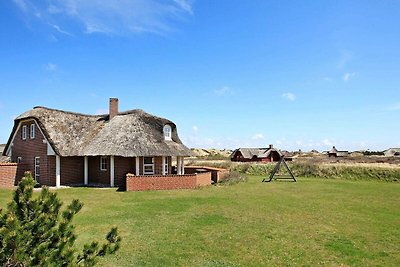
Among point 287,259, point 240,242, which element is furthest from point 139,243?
point 287,259

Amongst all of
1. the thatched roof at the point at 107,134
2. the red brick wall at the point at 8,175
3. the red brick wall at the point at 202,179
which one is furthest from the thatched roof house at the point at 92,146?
the red brick wall at the point at 202,179

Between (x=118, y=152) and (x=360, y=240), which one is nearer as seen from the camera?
(x=360, y=240)

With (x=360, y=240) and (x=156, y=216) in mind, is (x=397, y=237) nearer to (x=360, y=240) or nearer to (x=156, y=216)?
(x=360, y=240)

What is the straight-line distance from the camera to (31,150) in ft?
88.8

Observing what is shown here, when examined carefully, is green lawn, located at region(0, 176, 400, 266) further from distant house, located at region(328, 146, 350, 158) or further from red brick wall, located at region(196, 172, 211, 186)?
distant house, located at region(328, 146, 350, 158)

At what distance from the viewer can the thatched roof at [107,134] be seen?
2512cm

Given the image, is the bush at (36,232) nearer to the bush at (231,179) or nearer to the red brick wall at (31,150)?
the red brick wall at (31,150)

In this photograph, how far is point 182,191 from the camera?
75.1 ft

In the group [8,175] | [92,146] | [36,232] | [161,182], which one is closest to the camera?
[36,232]

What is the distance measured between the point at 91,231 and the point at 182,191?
37.5ft

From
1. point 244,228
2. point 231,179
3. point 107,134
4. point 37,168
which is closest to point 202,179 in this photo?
point 231,179

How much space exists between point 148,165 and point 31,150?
32.6 ft

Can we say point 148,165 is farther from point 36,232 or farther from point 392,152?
point 392,152

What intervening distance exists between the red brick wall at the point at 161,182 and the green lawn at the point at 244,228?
2.12 meters
